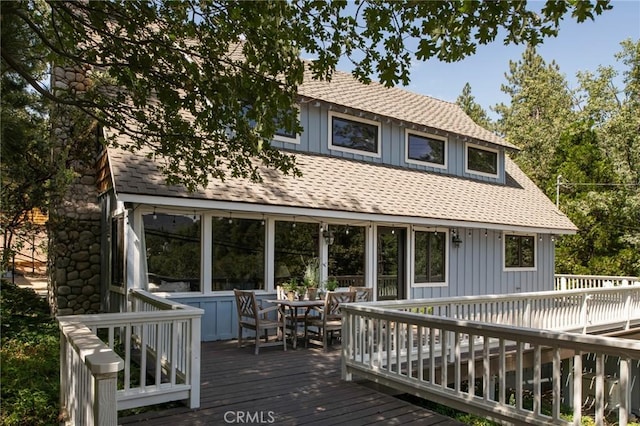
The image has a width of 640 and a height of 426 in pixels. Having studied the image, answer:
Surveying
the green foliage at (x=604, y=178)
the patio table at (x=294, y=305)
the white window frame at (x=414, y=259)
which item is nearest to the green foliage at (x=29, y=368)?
the patio table at (x=294, y=305)

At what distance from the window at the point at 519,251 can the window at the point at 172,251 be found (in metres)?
8.45

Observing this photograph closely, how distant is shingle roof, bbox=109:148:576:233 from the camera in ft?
25.7

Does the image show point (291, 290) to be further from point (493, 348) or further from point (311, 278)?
point (493, 348)

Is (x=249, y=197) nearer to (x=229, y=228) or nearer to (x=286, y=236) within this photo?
(x=229, y=228)

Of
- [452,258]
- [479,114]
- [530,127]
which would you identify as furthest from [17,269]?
[479,114]

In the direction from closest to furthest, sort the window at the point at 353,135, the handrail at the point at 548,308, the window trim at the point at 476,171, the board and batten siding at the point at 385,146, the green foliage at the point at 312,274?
the handrail at the point at 548,308
the green foliage at the point at 312,274
the board and batten siding at the point at 385,146
the window at the point at 353,135
the window trim at the point at 476,171

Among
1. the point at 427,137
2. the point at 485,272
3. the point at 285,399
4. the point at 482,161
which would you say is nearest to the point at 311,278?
the point at 285,399

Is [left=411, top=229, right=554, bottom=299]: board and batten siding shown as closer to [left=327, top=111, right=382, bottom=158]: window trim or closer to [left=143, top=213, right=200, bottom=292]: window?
[left=327, top=111, right=382, bottom=158]: window trim

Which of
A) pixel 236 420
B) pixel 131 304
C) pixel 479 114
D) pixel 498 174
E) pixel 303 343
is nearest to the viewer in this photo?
pixel 236 420

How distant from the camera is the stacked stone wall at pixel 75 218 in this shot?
9.61 meters

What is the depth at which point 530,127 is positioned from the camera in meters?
26.6

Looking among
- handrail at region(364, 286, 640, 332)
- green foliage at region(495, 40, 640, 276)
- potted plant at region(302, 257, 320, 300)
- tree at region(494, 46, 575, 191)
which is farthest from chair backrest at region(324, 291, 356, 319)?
tree at region(494, 46, 575, 191)

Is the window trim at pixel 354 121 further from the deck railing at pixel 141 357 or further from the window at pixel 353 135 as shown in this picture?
the deck railing at pixel 141 357

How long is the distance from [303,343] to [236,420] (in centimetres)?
358
